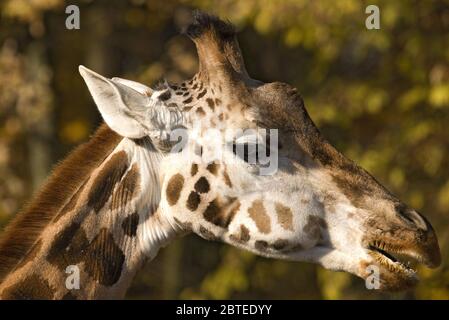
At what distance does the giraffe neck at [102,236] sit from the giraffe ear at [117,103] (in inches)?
5.8

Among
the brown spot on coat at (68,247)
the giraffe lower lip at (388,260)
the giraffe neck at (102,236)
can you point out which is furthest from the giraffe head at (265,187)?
the brown spot on coat at (68,247)

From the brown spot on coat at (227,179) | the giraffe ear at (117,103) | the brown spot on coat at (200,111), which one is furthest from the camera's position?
the brown spot on coat at (200,111)

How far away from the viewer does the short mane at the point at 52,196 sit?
5.31m

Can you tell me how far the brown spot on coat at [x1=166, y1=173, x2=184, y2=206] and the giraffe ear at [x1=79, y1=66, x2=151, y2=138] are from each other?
0.95 ft

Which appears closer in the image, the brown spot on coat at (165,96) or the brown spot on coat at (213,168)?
the brown spot on coat at (213,168)

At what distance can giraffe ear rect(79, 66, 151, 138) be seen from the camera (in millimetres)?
5234

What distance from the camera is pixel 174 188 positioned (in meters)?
5.36

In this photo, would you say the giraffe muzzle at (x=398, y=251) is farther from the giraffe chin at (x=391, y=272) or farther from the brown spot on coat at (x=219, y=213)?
the brown spot on coat at (x=219, y=213)

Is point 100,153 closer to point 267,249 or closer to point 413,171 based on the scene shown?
point 267,249

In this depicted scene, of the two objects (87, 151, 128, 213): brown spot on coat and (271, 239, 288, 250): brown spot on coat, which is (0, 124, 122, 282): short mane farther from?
(271, 239, 288, 250): brown spot on coat

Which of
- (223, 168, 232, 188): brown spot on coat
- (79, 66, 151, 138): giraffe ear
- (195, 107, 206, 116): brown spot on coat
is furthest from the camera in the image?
(195, 107, 206, 116): brown spot on coat

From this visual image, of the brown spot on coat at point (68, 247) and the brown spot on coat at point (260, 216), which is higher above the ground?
the brown spot on coat at point (260, 216)

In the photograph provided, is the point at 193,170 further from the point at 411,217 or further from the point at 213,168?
the point at 411,217

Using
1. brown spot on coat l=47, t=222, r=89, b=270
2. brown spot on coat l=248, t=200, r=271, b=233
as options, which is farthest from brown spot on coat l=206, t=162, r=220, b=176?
brown spot on coat l=47, t=222, r=89, b=270
